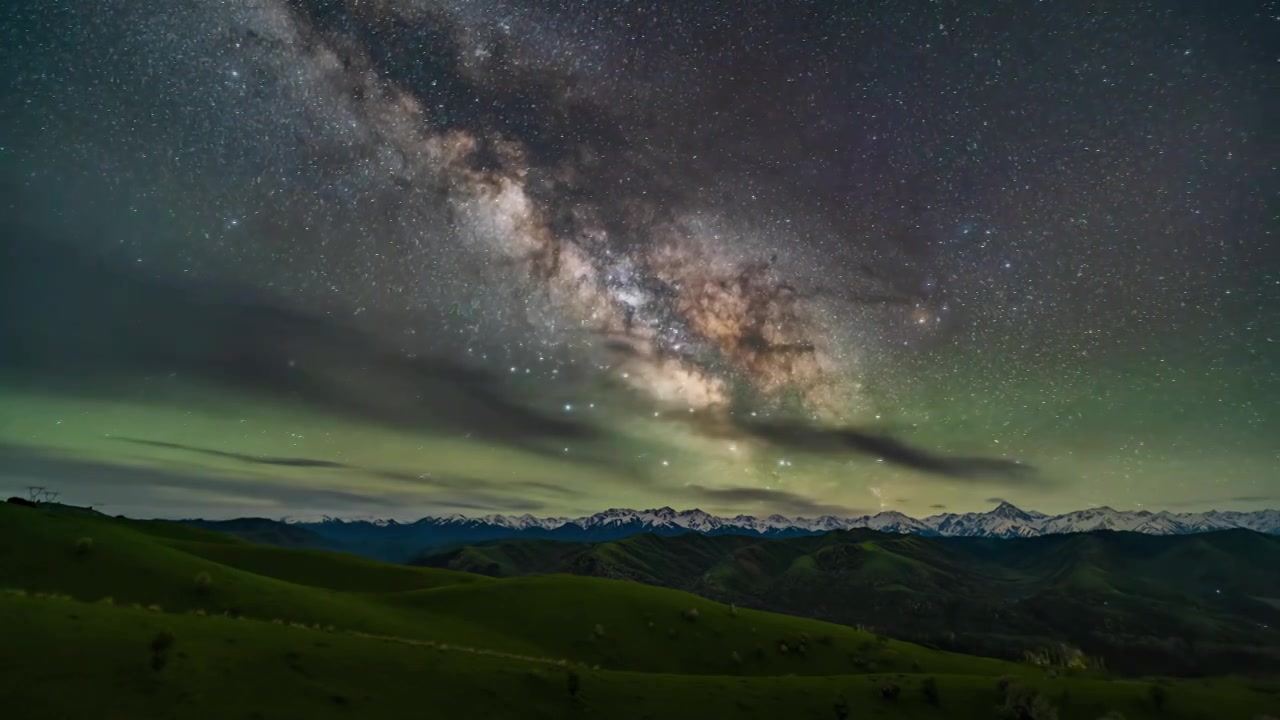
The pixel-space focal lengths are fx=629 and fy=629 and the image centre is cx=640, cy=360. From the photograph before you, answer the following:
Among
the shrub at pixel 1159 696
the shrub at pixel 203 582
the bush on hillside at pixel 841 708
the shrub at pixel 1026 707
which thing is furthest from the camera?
the shrub at pixel 203 582

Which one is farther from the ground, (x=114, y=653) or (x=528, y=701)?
(x=114, y=653)

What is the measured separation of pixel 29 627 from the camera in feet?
89.0

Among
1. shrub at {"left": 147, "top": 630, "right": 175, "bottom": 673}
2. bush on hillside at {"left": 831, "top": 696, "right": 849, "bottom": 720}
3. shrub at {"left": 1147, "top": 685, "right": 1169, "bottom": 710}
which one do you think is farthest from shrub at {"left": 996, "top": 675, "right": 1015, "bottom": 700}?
shrub at {"left": 147, "top": 630, "right": 175, "bottom": 673}

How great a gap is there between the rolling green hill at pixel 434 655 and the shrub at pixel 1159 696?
0.14 m

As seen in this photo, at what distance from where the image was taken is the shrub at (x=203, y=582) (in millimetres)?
54812

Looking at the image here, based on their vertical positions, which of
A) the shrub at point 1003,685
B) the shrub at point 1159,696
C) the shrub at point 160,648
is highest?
the shrub at point 160,648

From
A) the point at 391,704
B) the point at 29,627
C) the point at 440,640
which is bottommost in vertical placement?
the point at 440,640

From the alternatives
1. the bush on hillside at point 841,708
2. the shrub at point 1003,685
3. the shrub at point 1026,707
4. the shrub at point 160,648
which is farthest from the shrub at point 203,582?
the shrub at point 1003,685

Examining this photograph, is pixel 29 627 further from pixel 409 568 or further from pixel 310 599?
pixel 409 568

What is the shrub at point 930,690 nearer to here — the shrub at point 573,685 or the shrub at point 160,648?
the shrub at point 573,685

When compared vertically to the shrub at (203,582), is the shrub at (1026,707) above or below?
below

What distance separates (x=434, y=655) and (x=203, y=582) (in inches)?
1367

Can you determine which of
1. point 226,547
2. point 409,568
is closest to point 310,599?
point 409,568

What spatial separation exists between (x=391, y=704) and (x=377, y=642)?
414 inches
